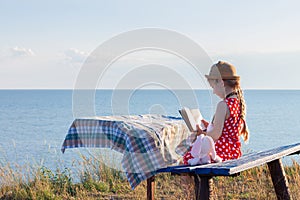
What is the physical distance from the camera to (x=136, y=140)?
12.5 ft

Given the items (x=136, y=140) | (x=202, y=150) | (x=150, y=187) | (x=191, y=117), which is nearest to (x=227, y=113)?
(x=191, y=117)

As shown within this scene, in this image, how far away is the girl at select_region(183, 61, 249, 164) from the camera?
12.5 feet

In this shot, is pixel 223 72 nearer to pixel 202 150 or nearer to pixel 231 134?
pixel 231 134

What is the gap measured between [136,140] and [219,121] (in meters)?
0.63

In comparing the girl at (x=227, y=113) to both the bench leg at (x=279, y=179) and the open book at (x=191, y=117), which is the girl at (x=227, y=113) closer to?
the open book at (x=191, y=117)

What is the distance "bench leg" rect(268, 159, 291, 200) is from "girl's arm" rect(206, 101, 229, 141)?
0.79 m

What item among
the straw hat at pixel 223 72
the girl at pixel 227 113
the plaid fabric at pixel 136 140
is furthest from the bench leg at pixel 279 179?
the straw hat at pixel 223 72

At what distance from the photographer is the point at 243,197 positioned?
5305 mm

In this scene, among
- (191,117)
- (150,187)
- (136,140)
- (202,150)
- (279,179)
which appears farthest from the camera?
(150,187)

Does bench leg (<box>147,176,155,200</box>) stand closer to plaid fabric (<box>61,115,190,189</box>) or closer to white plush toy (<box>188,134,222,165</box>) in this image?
plaid fabric (<box>61,115,190,189</box>)

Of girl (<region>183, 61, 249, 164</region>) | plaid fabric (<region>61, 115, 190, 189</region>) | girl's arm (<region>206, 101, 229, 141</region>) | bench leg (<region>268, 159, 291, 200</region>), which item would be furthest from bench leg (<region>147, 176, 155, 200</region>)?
bench leg (<region>268, 159, 291, 200</region>)

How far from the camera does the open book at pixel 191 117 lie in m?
3.60

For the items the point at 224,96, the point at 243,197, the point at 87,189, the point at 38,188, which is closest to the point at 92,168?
the point at 87,189

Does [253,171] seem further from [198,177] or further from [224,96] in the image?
[198,177]
